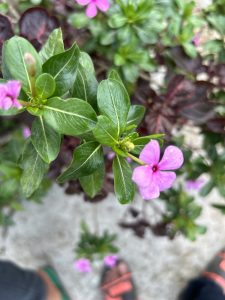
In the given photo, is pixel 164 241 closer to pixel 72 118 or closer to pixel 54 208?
pixel 54 208

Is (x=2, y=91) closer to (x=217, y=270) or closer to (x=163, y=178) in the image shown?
(x=163, y=178)

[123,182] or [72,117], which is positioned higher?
[72,117]

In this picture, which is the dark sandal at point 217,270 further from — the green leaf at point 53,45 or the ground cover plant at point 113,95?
the green leaf at point 53,45

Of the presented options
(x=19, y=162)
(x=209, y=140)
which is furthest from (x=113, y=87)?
(x=209, y=140)

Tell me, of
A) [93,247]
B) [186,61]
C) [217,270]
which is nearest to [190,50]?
[186,61]

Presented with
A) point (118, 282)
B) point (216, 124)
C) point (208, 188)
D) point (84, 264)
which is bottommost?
point (118, 282)


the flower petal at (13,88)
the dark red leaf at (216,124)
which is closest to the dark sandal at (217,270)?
the dark red leaf at (216,124)
